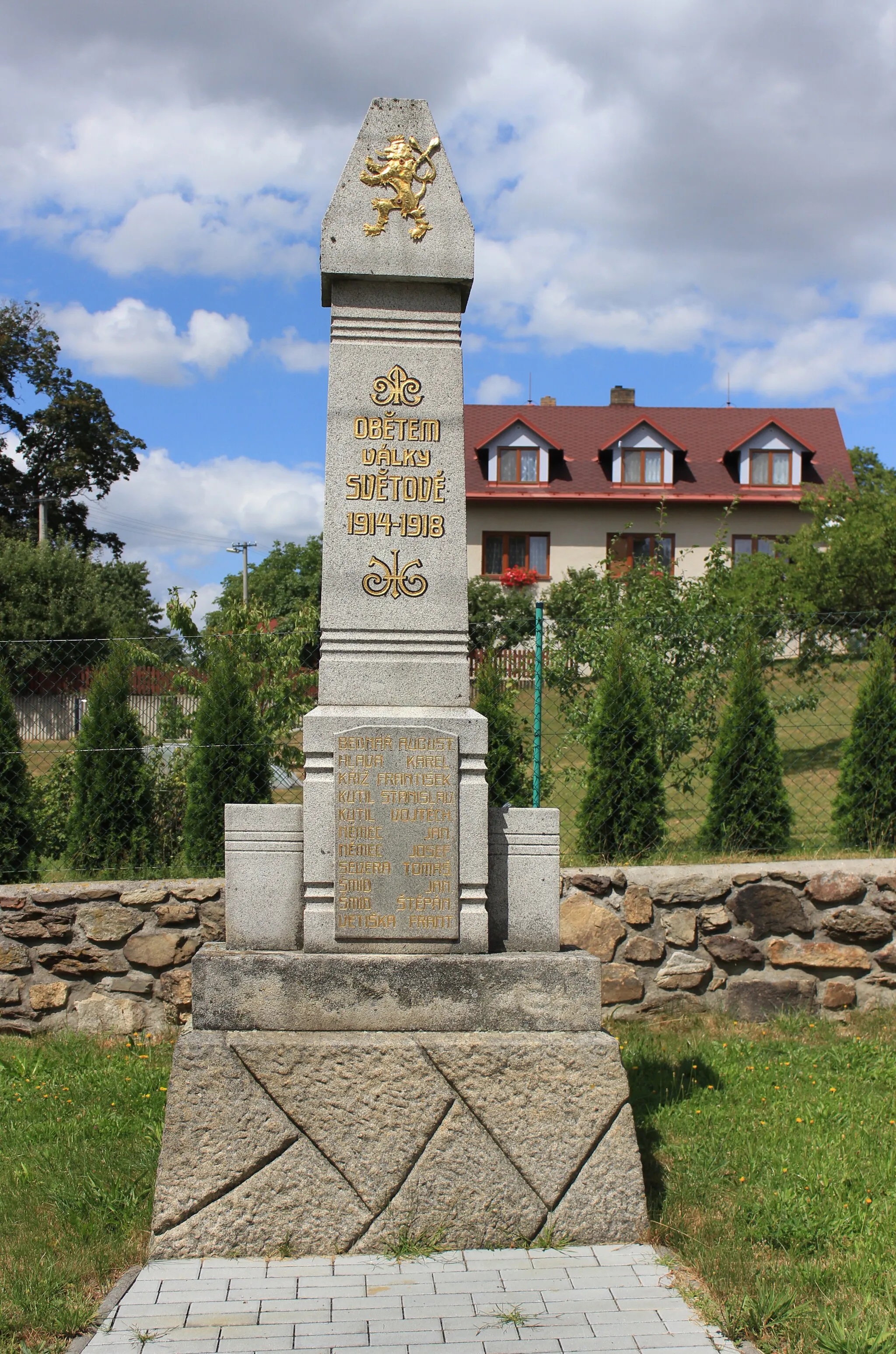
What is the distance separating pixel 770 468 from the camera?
28.3 metres

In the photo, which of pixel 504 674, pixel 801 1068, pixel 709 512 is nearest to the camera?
pixel 801 1068

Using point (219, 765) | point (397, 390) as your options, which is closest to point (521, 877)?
point (397, 390)

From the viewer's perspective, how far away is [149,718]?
7.72m

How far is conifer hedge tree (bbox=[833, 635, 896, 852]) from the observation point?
652 centimetres

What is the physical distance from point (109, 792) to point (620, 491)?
23086 millimetres

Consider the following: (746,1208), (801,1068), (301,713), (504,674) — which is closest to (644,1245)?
(746,1208)

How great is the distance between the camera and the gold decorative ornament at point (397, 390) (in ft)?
12.8

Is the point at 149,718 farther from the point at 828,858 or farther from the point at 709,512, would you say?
the point at 709,512

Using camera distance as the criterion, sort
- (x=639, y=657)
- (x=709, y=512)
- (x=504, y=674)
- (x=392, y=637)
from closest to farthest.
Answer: (x=392, y=637) < (x=504, y=674) < (x=639, y=657) < (x=709, y=512)

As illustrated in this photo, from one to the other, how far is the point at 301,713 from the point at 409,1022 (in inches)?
184

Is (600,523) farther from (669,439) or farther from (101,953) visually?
(101,953)

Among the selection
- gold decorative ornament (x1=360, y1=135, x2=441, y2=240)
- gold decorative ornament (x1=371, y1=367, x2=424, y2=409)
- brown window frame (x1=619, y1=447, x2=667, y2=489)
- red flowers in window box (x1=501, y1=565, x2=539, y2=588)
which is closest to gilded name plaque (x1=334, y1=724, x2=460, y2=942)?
gold decorative ornament (x1=371, y1=367, x2=424, y2=409)

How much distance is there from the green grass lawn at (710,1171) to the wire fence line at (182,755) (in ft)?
3.49

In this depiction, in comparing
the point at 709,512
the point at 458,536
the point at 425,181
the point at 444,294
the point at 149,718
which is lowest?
the point at 149,718
